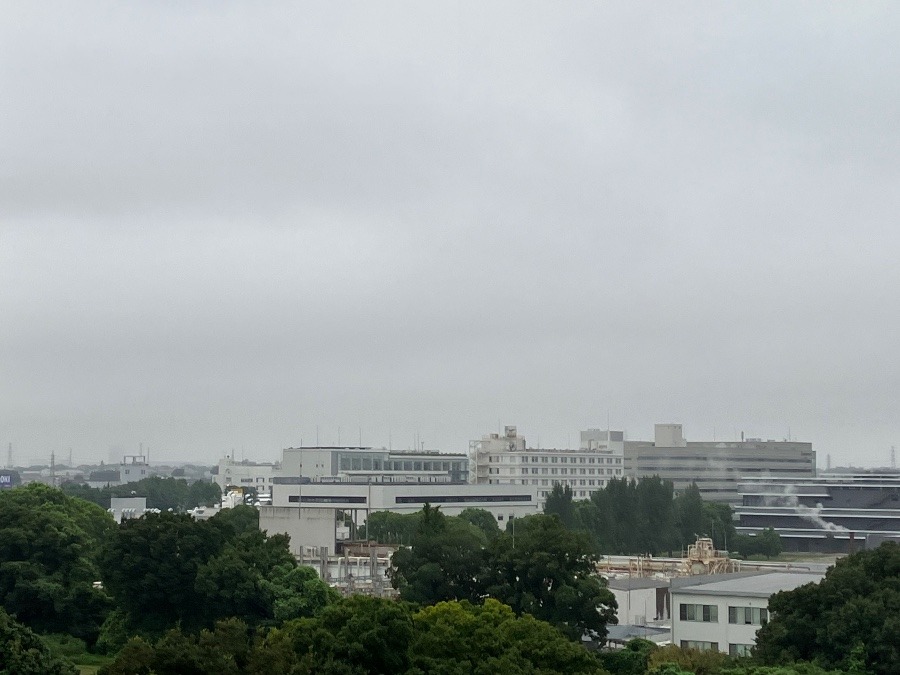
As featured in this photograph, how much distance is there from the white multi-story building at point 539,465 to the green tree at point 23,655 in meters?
106

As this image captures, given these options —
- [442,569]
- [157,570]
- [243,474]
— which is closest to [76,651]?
[157,570]

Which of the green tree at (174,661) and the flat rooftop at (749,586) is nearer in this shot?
the green tree at (174,661)

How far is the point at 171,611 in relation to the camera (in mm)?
41844

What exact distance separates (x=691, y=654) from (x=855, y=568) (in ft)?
17.9

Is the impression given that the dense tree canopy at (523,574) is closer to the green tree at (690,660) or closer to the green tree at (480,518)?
the green tree at (690,660)

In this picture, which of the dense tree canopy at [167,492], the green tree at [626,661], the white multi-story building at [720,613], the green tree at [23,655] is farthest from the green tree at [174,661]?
the dense tree canopy at [167,492]

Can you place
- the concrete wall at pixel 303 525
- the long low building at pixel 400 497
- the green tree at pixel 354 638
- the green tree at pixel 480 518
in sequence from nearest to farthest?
the green tree at pixel 354 638
the concrete wall at pixel 303 525
the green tree at pixel 480 518
the long low building at pixel 400 497

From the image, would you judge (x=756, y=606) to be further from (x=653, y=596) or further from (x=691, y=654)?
(x=653, y=596)

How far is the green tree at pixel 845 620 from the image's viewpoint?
32.2 m

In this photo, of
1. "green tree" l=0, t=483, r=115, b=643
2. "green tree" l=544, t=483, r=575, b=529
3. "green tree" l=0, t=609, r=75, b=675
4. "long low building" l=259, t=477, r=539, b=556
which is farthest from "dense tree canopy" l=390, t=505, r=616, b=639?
"long low building" l=259, t=477, r=539, b=556

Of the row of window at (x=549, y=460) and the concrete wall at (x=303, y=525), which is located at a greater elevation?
the row of window at (x=549, y=460)

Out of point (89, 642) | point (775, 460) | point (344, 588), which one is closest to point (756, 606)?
point (344, 588)

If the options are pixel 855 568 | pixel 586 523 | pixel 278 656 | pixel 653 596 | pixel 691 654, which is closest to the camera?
pixel 278 656

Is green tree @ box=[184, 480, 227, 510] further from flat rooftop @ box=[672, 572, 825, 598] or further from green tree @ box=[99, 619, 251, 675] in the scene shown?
green tree @ box=[99, 619, 251, 675]
